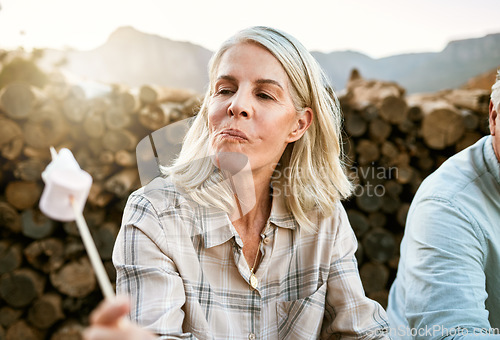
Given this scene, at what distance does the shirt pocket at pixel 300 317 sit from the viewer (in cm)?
121

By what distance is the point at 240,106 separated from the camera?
3.81 ft

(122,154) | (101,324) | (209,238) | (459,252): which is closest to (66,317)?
(122,154)

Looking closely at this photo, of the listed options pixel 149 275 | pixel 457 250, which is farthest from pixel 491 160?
pixel 149 275

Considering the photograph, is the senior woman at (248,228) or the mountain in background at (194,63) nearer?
the senior woman at (248,228)

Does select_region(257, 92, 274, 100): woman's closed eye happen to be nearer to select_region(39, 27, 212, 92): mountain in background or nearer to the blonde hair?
the blonde hair

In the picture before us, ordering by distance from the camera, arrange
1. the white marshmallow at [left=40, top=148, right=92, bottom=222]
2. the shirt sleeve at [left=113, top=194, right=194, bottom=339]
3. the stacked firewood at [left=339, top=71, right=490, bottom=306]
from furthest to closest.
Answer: the stacked firewood at [left=339, top=71, right=490, bottom=306]
the shirt sleeve at [left=113, top=194, right=194, bottom=339]
the white marshmallow at [left=40, top=148, right=92, bottom=222]

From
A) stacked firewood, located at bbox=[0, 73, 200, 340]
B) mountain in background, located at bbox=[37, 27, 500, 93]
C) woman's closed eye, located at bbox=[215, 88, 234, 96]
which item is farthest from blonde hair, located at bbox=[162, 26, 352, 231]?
mountain in background, located at bbox=[37, 27, 500, 93]

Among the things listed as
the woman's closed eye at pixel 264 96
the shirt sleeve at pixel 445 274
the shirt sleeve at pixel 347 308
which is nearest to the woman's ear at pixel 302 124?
the woman's closed eye at pixel 264 96

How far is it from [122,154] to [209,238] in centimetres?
147

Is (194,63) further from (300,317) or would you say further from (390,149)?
(300,317)

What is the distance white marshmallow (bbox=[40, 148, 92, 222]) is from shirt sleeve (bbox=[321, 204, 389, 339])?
3.16 ft

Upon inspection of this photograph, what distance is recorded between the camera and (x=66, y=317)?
8.41ft

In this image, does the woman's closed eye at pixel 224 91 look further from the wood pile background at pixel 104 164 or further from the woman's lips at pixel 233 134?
the wood pile background at pixel 104 164

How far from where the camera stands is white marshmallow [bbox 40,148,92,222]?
1.56ft
